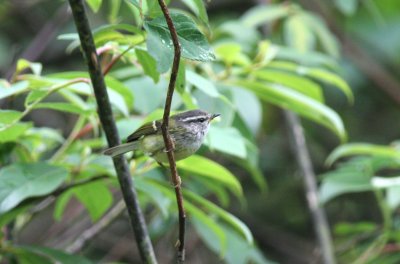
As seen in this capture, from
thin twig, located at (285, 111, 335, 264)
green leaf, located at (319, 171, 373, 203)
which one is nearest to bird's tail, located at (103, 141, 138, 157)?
green leaf, located at (319, 171, 373, 203)

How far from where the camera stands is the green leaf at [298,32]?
13.7ft

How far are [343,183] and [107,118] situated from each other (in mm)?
1578

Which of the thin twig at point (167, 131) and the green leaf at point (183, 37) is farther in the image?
the green leaf at point (183, 37)

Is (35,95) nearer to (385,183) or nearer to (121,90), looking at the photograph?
(121,90)

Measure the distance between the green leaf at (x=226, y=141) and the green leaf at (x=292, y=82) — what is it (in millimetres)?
597

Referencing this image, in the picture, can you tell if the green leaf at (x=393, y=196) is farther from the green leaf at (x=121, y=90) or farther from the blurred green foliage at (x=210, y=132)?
the green leaf at (x=121, y=90)

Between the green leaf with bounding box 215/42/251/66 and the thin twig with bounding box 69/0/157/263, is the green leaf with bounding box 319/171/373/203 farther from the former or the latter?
the thin twig with bounding box 69/0/157/263

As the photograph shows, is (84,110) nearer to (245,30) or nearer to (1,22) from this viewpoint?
(245,30)

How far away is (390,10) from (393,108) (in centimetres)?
89

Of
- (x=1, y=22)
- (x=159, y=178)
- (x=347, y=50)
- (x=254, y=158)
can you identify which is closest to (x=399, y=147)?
(x=254, y=158)

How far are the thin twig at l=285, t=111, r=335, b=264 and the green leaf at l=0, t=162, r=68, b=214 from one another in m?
1.78

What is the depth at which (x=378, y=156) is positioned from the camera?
330 centimetres

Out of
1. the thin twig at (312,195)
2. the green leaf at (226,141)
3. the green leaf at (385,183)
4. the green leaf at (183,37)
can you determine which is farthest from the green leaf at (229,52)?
the green leaf at (183,37)

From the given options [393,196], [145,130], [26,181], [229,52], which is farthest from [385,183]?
[26,181]
